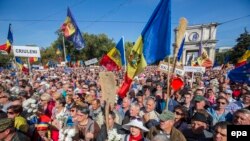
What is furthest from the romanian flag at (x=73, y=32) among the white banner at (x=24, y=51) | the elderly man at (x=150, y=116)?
the elderly man at (x=150, y=116)

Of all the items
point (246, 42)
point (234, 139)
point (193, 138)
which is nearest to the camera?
point (234, 139)

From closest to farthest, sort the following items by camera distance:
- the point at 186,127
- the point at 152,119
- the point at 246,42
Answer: the point at 186,127
the point at 152,119
the point at 246,42

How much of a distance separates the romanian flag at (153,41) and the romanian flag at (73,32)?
6862 mm

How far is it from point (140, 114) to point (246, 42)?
173 ft

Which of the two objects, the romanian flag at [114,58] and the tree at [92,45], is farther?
the tree at [92,45]

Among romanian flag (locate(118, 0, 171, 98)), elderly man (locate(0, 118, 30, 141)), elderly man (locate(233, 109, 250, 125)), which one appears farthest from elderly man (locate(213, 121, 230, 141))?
elderly man (locate(0, 118, 30, 141))

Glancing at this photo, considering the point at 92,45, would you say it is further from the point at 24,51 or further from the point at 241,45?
the point at 24,51

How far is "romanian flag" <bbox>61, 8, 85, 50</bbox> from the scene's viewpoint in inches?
450

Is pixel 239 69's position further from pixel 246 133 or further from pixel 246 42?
pixel 246 42

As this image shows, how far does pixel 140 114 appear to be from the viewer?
4996mm

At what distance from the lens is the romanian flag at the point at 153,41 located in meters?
4.85

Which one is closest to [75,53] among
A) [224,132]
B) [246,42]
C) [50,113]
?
[246,42]

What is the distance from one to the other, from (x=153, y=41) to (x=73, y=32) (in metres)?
7.59

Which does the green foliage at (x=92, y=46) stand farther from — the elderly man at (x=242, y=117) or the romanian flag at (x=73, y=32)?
the elderly man at (x=242, y=117)
